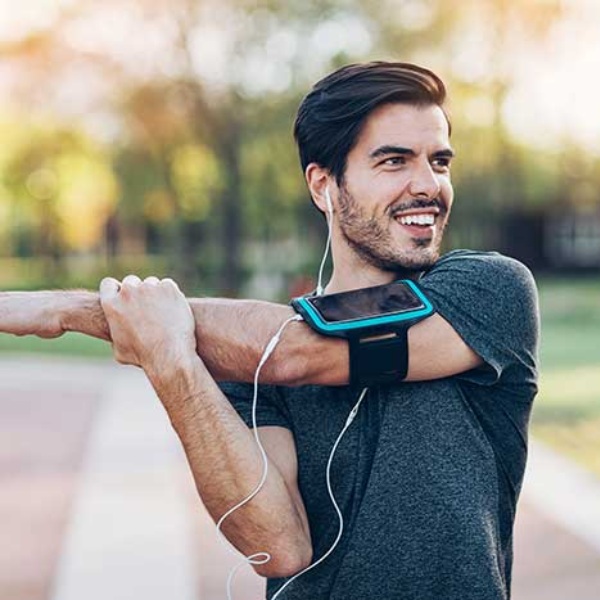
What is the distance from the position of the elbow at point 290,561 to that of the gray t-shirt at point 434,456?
30mm

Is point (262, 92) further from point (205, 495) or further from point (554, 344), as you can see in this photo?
point (205, 495)

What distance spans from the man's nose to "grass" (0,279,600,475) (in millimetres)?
7225

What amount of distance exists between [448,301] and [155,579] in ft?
14.2

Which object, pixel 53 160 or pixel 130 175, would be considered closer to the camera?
pixel 130 175

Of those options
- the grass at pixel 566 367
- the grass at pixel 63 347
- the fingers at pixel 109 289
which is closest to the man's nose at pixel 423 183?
the fingers at pixel 109 289

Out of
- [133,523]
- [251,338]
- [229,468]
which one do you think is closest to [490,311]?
[251,338]

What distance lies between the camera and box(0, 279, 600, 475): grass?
10.4 meters

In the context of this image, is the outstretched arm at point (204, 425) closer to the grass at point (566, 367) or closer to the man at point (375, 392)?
the man at point (375, 392)

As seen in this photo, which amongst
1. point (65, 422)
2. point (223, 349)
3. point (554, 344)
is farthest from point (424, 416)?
point (554, 344)

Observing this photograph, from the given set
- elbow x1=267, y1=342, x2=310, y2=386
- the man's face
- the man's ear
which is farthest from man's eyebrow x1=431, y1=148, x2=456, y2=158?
elbow x1=267, y1=342, x2=310, y2=386

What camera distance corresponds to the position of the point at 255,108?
2620 centimetres

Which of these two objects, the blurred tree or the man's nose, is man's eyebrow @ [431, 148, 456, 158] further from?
the blurred tree

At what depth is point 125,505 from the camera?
7.79 m

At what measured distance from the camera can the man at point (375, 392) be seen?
1.93 metres
